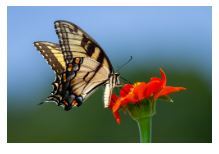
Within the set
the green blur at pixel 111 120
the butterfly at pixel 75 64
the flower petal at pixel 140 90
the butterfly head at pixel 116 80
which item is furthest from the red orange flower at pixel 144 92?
the green blur at pixel 111 120

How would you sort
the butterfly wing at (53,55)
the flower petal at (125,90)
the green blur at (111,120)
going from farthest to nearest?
the green blur at (111,120) < the butterfly wing at (53,55) < the flower petal at (125,90)

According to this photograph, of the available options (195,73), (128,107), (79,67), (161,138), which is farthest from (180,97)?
(128,107)

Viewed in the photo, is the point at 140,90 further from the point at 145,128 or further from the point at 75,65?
the point at 75,65

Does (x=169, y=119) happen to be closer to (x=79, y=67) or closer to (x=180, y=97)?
(x=180, y=97)

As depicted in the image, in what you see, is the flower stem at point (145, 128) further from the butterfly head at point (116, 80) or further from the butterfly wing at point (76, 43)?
the butterfly wing at point (76, 43)

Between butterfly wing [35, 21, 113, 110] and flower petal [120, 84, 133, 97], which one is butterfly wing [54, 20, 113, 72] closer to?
butterfly wing [35, 21, 113, 110]

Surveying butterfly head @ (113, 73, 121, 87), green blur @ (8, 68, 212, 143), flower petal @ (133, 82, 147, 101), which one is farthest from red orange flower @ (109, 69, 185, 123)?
green blur @ (8, 68, 212, 143)

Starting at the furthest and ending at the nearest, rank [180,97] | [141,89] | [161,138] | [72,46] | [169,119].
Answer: [180,97] < [169,119] < [161,138] < [72,46] < [141,89]

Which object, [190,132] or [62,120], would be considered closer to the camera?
[190,132]

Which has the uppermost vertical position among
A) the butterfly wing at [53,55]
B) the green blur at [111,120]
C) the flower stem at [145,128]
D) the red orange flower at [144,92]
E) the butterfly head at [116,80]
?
the butterfly wing at [53,55]
